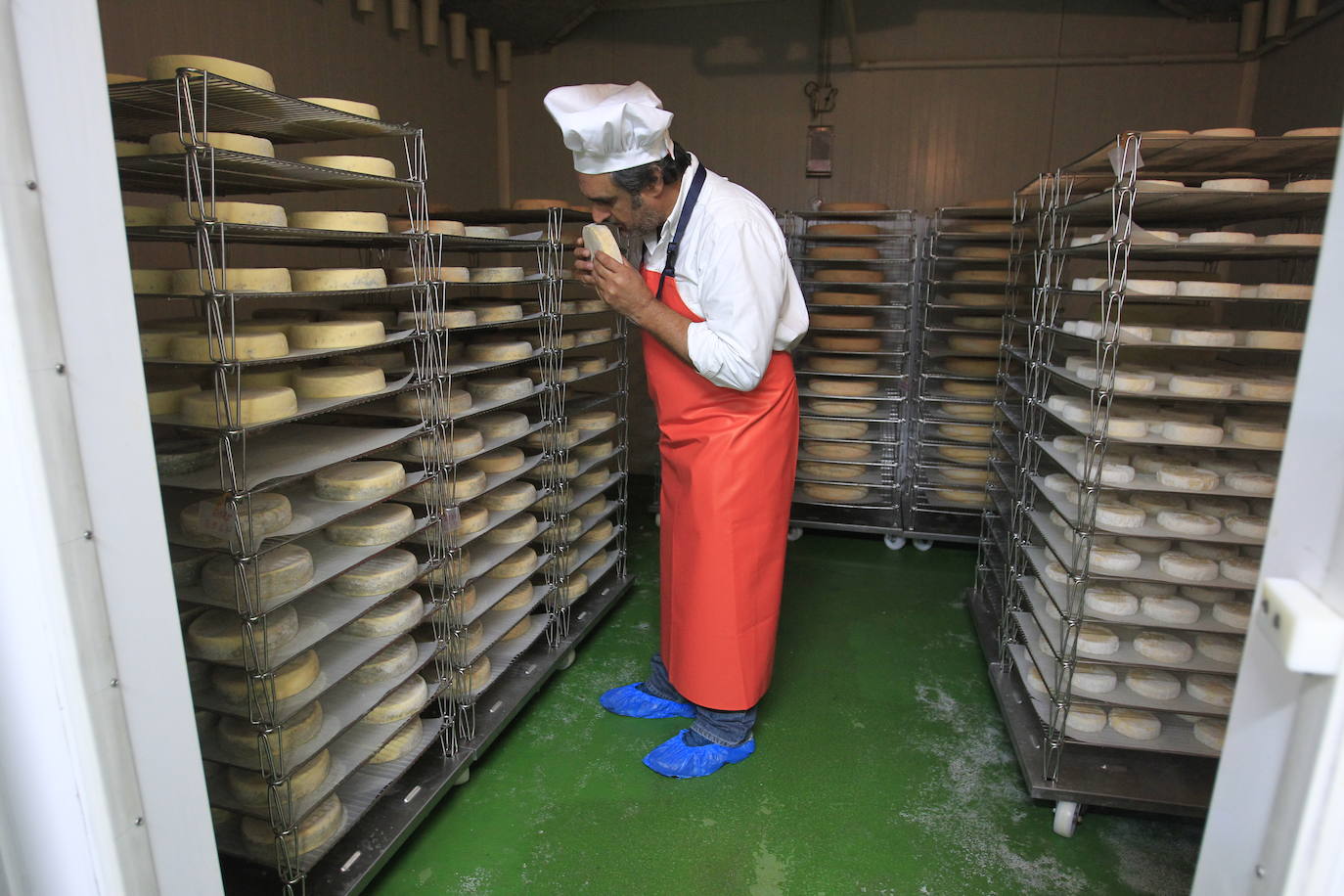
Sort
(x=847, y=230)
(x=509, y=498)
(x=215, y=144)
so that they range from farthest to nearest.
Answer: (x=847, y=230)
(x=509, y=498)
(x=215, y=144)

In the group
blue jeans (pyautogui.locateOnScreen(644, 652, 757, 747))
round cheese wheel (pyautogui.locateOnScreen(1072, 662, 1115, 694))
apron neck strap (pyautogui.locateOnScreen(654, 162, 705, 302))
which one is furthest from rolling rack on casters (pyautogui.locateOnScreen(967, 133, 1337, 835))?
apron neck strap (pyautogui.locateOnScreen(654, 162, 705, 302))

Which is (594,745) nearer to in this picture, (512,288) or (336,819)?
(336,819)

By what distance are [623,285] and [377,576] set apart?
95cm

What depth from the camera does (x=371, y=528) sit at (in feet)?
6.10

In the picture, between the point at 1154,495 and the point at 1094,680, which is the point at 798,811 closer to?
the point at 1094,680

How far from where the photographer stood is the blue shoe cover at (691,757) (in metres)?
2.33

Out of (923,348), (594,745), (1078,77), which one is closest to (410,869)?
(594,745)

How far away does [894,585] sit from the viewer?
12.3 ft

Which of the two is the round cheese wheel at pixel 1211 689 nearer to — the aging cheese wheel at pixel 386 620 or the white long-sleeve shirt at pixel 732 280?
the white long-sleeve shirt at pixel 732 280

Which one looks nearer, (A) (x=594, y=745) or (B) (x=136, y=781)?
(B) (x=136, y=781)

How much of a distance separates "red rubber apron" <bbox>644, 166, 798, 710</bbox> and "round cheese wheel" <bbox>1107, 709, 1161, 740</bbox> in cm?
94

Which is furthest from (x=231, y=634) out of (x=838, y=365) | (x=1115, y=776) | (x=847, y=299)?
(x=847, y=299)

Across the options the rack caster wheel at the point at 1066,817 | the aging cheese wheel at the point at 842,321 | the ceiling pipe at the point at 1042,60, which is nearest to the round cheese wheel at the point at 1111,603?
the rack caster wheel at the point at 1066,817

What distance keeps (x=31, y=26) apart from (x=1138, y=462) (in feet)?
8.31
